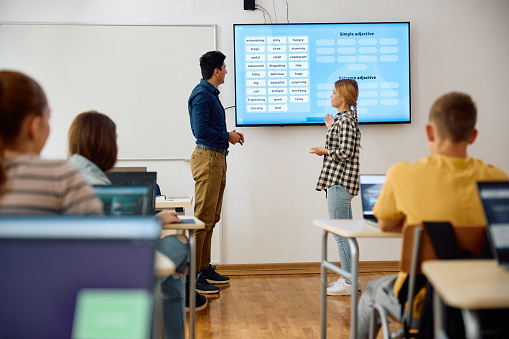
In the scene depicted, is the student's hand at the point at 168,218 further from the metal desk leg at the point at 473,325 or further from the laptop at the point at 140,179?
the metal desk leg at the point at 473,325

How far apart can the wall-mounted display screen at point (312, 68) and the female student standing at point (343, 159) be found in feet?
2.77

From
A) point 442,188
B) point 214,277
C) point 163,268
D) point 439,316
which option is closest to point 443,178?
point 442,188

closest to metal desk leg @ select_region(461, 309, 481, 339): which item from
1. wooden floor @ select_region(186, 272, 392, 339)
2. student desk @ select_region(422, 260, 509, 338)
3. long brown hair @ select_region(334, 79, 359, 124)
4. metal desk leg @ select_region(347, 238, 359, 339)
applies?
student desk @ select_region(422, 260, 509, 338)

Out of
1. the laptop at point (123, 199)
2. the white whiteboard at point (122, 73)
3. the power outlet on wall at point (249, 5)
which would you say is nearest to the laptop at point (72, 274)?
the laptop at point (123, 199)

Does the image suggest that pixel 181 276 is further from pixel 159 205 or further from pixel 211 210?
pixel 211 210

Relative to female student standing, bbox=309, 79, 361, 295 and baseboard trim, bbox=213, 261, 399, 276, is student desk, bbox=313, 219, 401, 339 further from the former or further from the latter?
baseboard trim, bbox=213, 261, 399, 276

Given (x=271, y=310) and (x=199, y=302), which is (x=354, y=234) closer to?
(x=271, y=310)

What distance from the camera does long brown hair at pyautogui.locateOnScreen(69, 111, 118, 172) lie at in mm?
1903

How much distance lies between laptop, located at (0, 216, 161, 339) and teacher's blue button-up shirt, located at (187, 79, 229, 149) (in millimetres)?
2945

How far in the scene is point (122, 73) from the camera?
4469mm

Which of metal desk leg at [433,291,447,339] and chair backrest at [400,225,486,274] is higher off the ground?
chair backrest at [400,225,486,274]

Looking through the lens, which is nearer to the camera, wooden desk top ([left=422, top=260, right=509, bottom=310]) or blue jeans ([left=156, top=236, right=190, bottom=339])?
wooden desk top ([left=422, top=260, right=509, bottom=310])

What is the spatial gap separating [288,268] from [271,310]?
123cm

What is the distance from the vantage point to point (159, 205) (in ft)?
9.39
